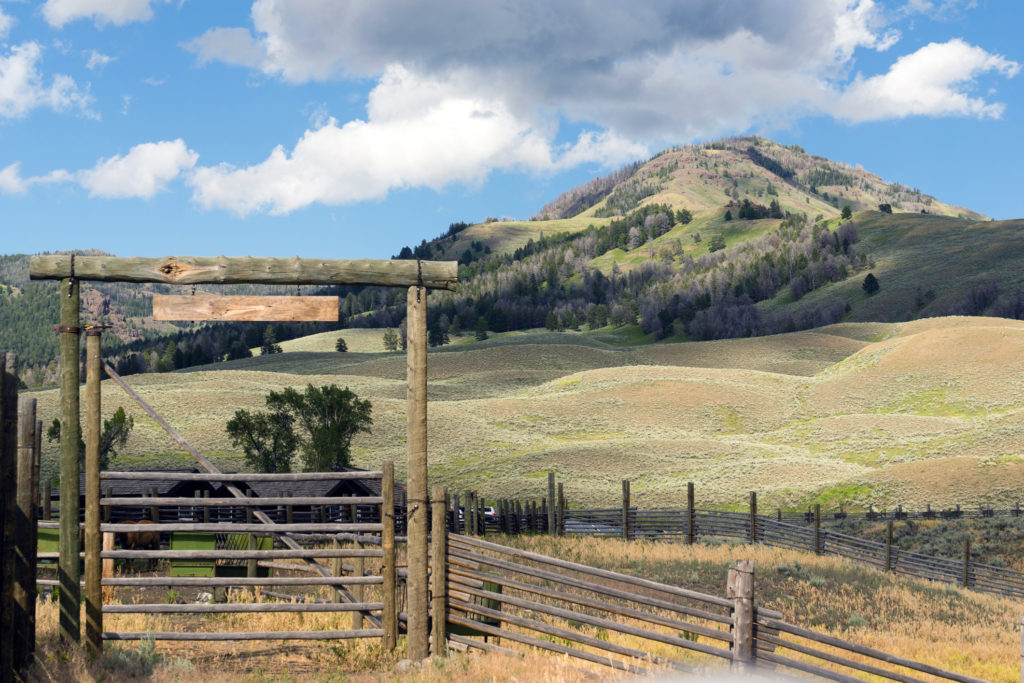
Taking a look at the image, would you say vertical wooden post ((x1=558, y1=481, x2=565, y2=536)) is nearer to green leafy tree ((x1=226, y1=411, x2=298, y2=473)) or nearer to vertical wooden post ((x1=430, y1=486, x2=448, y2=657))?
green leafy tree ((x1=226, y1=411, x2=298, y2=473))

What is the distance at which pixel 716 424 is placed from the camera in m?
73.9

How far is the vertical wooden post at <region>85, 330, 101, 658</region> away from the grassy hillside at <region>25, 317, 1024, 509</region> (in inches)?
1663

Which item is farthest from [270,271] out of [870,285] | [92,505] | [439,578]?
[870,285]

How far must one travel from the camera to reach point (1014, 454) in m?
51.9

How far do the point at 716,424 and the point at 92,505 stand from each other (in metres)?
68.2

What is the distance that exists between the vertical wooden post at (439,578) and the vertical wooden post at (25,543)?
394 cm

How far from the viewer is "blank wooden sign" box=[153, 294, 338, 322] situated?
9773 mm

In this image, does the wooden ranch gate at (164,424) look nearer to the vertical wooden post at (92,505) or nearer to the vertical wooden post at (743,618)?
the vertical wooden post at (92,505)

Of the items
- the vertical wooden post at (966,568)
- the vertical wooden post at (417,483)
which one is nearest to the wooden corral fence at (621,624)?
the vertical wooden post at (417,483)

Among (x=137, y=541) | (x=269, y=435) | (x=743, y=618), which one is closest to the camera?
(x=743, y=618)

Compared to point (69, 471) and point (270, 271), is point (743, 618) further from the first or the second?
point (69, 471)

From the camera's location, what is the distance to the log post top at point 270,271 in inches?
383

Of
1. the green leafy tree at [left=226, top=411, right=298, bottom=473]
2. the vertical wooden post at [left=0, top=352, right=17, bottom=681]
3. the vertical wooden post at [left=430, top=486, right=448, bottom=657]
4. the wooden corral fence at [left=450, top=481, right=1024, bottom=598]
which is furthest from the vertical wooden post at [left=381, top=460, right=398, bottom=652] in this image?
the green leafy tree at [left=226, top=411, right=298, bottom=473]

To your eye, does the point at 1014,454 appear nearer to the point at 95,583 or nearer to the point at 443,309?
the point at 95,583
